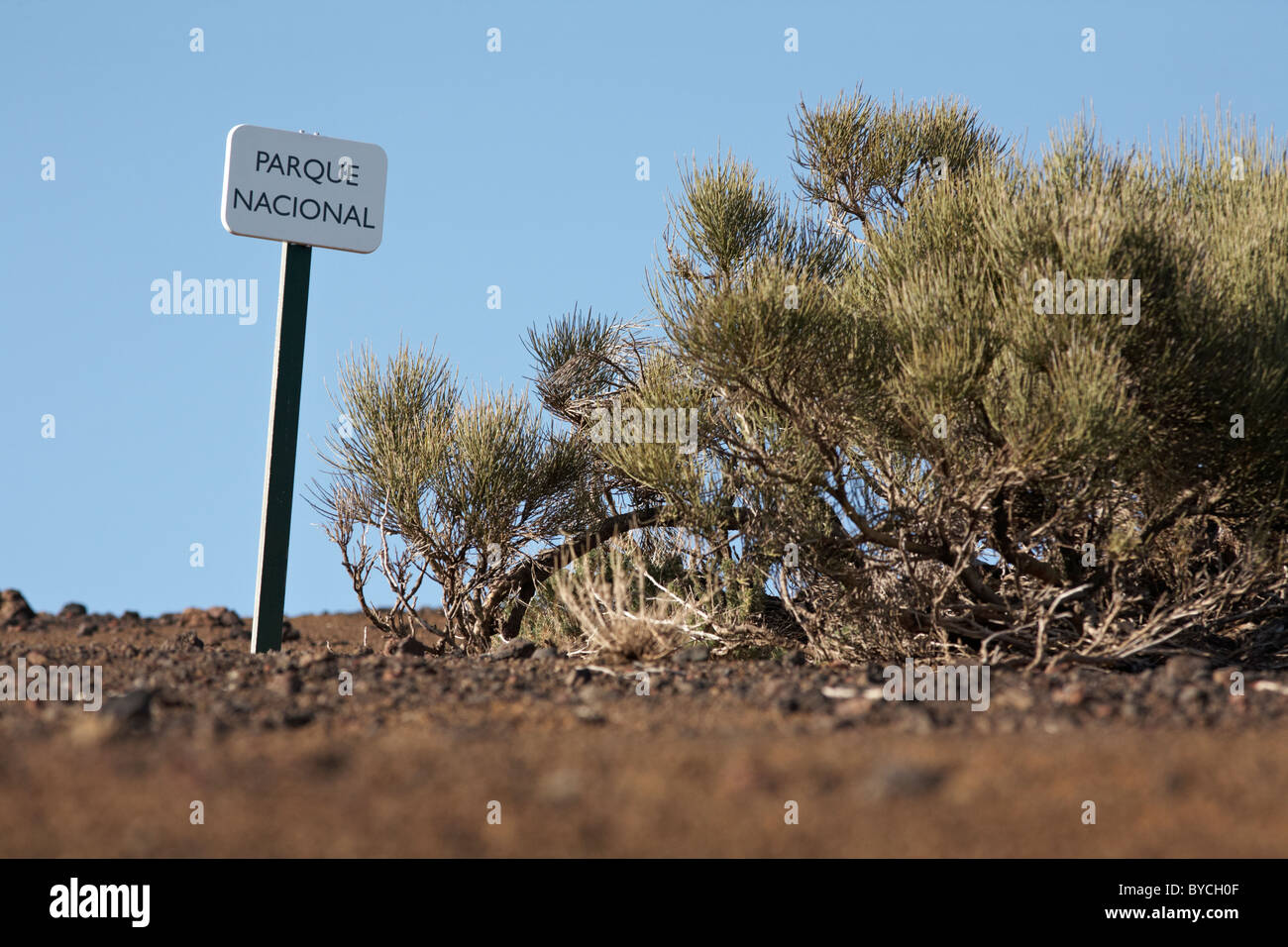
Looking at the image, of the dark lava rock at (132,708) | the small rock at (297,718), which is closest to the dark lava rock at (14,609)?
the dark lava rock at (132,708)

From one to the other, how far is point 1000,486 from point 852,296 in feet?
6.70

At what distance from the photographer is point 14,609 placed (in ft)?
45.0

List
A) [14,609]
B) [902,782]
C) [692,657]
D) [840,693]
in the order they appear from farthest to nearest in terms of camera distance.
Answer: [14,609] < [692,657] < [840,693] < [902,782]

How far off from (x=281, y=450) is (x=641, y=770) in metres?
5.34

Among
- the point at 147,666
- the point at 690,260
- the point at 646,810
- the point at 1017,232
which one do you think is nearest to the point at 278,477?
the point at 147,666

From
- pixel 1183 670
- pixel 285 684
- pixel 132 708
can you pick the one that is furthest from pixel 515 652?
pixel 1183 670

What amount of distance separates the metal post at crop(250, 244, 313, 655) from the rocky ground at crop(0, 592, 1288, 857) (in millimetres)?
2580

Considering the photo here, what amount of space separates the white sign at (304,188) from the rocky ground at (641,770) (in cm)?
385

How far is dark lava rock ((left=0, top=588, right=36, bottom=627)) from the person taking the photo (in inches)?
524

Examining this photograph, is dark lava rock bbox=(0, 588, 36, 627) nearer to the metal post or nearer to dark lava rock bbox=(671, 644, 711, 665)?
the metal post

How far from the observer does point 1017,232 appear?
6.68m

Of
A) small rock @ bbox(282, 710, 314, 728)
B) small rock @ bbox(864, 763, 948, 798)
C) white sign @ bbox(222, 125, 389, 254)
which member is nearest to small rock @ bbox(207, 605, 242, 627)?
white sign @ bbox(222, 125, 389, 254)

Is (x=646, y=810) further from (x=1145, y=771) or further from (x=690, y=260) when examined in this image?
(x=690, y=260)

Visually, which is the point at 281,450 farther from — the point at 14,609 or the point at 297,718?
the point at 14,609
